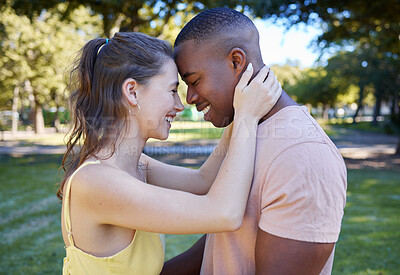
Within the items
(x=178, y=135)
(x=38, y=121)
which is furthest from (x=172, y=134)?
(x=38, y=121)

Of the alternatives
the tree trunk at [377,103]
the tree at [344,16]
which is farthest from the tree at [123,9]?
the tree trunk at [377,103]

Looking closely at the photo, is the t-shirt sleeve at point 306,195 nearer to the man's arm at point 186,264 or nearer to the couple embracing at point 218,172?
the couple embracing at point 218,172

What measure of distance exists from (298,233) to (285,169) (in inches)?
10.4

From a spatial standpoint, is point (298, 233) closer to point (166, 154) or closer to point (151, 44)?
point (151, 44)

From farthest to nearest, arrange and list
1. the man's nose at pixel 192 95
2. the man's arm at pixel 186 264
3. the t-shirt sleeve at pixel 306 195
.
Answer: the man's arm at pixel 186 264
the man's nose at pixel 192 95
the t-shirt sleeve at pixel 306 195

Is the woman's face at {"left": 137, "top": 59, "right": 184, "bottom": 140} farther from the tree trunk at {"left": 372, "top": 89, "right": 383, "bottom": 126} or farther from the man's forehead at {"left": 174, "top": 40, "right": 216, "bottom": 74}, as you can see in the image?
the tree trunk at {"left": 372, "top": 89, "right": 383, "bottom": 126}

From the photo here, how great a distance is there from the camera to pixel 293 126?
66.9 inches

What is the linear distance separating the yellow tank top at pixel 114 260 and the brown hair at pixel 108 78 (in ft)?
0.68

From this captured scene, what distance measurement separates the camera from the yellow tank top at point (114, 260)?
1.82 meters

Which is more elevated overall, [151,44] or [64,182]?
[151,44]

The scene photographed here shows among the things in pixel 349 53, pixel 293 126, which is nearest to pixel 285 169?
pixel 293 126

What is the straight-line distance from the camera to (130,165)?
2.07 m

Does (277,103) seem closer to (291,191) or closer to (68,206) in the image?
(291,191)

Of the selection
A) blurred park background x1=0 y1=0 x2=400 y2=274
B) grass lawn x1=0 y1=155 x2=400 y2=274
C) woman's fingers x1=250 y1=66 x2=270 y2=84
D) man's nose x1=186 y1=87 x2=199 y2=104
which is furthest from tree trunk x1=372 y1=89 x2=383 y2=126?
man's nose x1=186 y1=87 x2=199 y2=104
